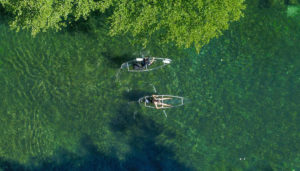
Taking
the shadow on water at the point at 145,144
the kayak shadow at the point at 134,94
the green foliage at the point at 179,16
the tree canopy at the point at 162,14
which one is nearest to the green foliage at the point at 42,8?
the tree canopy at the point at 162,14

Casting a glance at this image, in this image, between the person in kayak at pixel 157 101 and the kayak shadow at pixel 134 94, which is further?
the kayak shadow at pixel 134 94

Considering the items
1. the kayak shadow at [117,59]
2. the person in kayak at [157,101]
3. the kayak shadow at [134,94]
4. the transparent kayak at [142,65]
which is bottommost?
the person in kayak at [157,101]

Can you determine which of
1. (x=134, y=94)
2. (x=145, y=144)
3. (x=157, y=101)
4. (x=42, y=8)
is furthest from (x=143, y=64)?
(x=42, y=8)

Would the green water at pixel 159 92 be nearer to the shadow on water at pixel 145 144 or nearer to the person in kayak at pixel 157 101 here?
the shadow on water at pixel 145 144

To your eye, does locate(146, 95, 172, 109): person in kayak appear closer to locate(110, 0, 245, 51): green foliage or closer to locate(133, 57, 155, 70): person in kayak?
locate(133, 57, 155, 70): person in kayak

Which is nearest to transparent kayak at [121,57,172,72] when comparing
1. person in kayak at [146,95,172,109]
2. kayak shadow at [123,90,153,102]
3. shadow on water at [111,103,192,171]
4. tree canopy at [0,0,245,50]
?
kayak shadow at [123,90,153,102]

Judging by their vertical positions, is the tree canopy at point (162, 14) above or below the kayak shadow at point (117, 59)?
above

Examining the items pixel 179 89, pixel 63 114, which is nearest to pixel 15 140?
pixel 63 114
